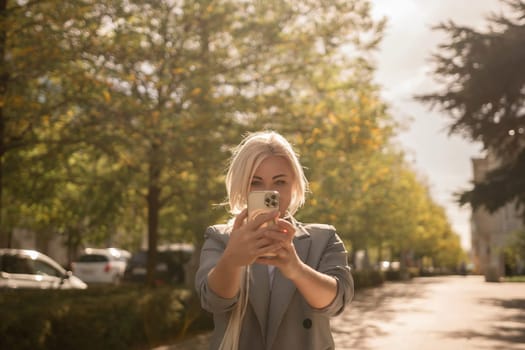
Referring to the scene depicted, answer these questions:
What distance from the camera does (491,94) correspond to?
21266 mm

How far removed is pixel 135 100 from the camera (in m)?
11.2

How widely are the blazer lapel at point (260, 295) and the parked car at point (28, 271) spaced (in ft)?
41.9

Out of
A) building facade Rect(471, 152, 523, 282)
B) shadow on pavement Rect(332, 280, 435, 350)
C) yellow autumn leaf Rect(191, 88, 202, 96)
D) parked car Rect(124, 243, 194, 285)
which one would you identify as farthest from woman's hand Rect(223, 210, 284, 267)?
building facade Rect(471, 152, 523, 282)

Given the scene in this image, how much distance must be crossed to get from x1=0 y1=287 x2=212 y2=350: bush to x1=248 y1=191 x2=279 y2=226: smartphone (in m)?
5.88

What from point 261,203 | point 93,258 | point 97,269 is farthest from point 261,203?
point 93,258

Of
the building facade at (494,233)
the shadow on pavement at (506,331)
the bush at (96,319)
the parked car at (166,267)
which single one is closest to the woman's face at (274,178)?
the bush at (96,319)

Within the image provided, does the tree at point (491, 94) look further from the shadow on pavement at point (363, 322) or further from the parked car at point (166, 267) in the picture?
the parked car at point (166, 267)

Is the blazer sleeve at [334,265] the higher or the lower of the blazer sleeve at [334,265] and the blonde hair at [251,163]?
the lower

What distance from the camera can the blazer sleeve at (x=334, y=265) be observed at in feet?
7.73

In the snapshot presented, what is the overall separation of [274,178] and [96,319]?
6.97 metres

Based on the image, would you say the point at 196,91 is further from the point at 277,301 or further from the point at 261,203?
the point at 261,203

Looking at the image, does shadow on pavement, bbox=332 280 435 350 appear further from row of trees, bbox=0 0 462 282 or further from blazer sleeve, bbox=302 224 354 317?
blazer sleeve, bbox=302 224 354 317

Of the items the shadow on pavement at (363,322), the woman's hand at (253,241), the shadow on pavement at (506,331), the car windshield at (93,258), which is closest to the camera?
the woman's hand at (253,241)

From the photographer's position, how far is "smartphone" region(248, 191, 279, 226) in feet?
6.85
